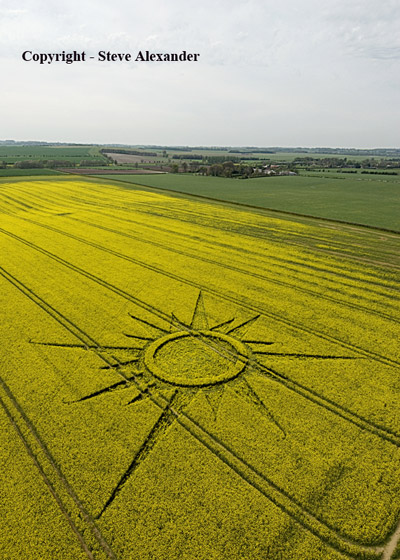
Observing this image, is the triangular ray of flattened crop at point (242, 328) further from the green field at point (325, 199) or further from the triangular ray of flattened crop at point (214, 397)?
the green field at point (325, 199)

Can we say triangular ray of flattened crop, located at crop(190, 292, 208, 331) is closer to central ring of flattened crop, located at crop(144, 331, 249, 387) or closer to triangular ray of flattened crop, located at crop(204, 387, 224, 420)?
central ring of flattened crop, located at crop(144, 331, 249, 387)

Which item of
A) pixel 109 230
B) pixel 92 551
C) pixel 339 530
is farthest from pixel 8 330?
pixel 109 230

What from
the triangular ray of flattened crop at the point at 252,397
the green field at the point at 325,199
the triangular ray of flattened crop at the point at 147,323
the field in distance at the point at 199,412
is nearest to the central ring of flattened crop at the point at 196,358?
the field in distance at the point at 199,412

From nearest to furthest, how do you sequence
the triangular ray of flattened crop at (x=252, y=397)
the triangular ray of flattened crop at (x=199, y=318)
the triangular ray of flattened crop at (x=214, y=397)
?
the triangular ray of flattened crop at (x=252, y=397), the triangular ray of flattened crop at (x=214, y=397), the triangular ray of flattened crop at (x=199, y=318)

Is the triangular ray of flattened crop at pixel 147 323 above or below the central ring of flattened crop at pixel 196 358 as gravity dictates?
above

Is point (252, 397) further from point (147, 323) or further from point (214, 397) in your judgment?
point (147, 323)

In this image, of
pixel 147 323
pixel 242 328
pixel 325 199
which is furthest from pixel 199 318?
pixel 325 199

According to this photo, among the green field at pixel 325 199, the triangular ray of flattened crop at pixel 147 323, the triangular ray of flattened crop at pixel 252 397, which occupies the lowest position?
the triangular ray of flattened crop at pixel 252 397
